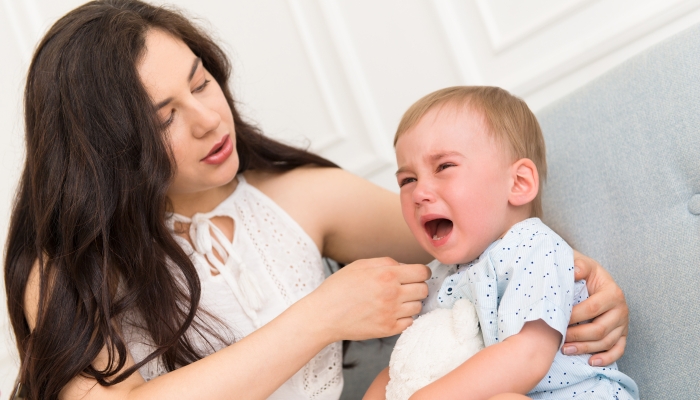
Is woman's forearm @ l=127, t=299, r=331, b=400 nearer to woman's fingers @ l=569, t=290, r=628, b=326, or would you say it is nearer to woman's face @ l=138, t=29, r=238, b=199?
woman's face @ l=138, t=29, r=238, b=199

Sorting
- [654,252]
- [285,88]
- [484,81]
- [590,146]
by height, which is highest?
[285,88]

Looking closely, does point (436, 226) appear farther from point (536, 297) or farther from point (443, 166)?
point (536, 297)

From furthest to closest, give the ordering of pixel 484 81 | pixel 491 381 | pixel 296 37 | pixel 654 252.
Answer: pixel 296 37, pixel 484 81, pixel 654 252, pixel 491 381

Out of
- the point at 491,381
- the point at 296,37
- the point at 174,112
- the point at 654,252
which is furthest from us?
the point at 296,37

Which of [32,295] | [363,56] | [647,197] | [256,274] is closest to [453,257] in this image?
[647,197]

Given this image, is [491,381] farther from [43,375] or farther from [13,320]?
[13,320]

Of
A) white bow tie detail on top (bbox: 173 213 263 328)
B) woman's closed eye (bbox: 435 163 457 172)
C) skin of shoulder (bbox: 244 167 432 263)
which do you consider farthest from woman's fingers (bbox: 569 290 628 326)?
white bow tie detail on top (bbox: 173 213 263 328)

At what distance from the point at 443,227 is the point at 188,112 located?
561mm

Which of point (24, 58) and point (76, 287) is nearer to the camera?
point (76, 287)

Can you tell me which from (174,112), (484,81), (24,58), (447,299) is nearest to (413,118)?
(447,299)

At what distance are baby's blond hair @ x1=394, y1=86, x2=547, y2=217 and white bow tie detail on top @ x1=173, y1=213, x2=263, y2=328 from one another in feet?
→ 1.54

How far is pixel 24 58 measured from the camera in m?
1.90

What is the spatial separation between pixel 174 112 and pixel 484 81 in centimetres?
97

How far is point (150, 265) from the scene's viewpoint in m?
1.27
